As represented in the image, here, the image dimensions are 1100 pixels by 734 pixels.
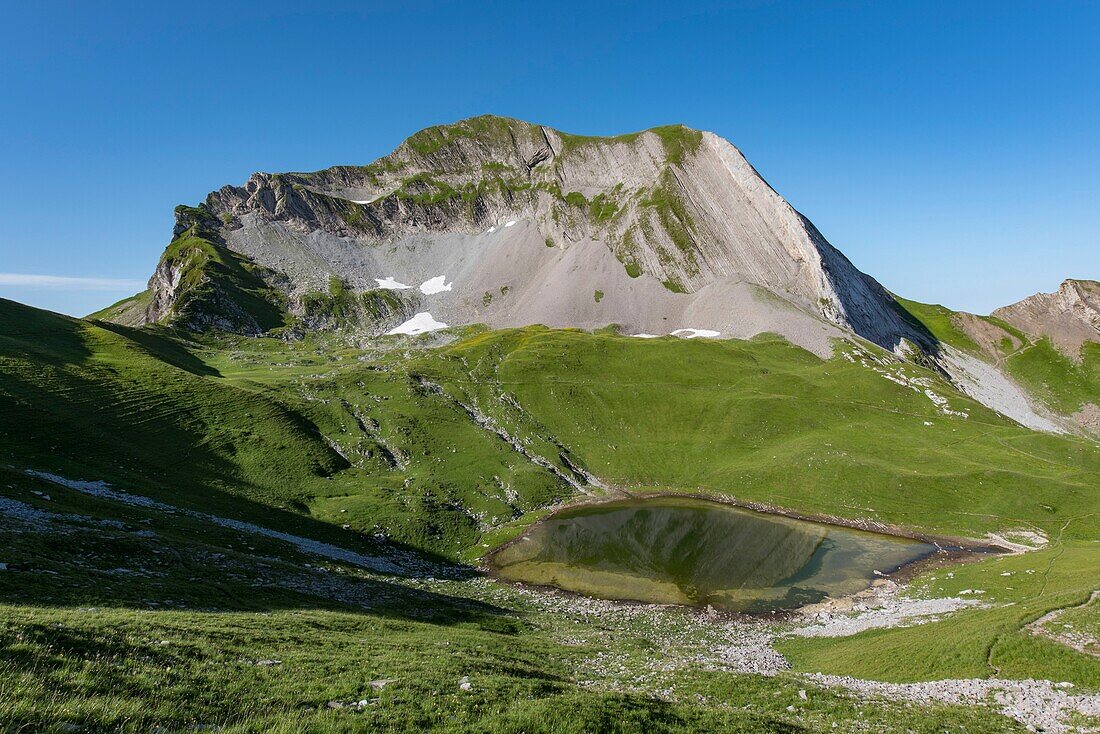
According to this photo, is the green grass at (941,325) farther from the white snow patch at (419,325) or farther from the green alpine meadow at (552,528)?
the white snow patch at (419,325)

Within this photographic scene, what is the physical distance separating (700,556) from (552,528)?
1931 centimetres

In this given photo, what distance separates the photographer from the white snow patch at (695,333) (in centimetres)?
15050

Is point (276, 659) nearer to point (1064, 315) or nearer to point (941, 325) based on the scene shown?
point (941, 325)

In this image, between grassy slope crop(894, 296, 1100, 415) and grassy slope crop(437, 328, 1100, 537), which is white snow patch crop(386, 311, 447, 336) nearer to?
grassy slope crop(437, 328, 1100, 537)

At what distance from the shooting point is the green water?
49344 millimetres

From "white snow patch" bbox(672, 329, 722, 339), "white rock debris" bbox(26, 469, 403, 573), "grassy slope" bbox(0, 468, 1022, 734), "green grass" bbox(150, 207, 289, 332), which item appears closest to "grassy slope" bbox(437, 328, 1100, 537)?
"white snow patch" bbox(672, 329, 722, 339)

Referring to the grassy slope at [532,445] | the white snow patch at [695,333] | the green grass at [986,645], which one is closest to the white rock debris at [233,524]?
the grassy slope at [532,445]

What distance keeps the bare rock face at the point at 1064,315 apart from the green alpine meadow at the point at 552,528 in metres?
4.91

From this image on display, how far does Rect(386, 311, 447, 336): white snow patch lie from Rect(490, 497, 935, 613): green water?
121334 millimetres

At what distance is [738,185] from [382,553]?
18759cm

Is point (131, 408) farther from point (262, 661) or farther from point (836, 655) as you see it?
point (836, 655)

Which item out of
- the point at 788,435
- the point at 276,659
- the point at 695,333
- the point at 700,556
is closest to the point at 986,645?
the point at 700,556

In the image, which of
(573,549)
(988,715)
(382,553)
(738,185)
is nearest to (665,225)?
(738,185)

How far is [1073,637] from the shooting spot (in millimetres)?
26469
